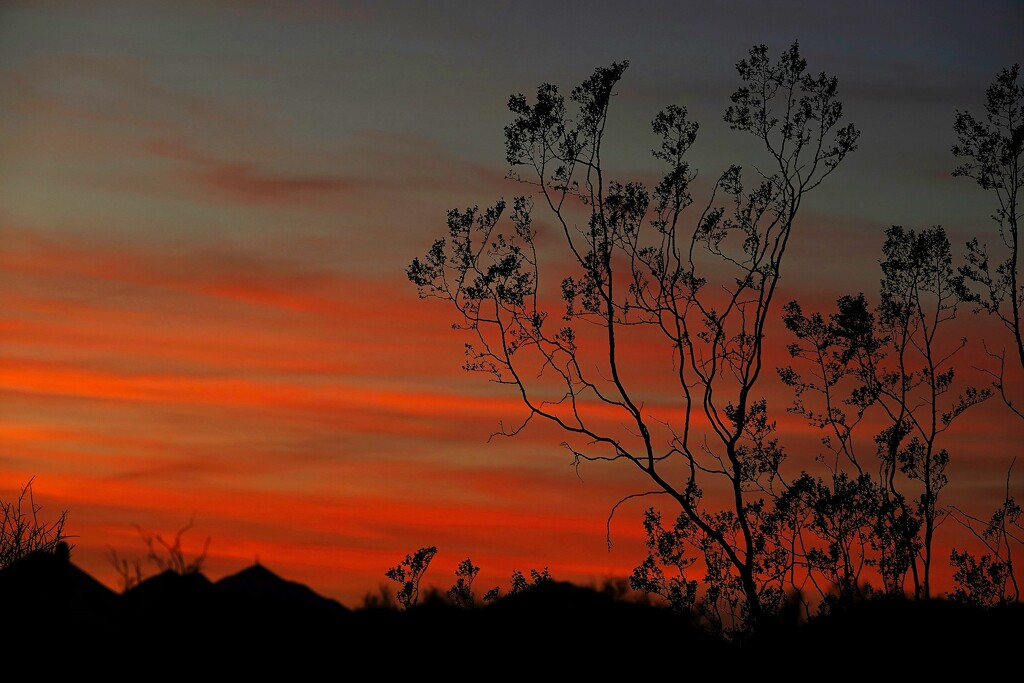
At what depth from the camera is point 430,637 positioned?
94.4 ft

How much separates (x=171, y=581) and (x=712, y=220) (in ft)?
58.7

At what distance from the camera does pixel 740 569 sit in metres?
30.5

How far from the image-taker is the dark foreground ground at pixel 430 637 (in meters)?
22.2

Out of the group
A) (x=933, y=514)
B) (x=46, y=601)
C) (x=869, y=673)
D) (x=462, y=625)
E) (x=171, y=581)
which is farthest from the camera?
(x=933, y=514)

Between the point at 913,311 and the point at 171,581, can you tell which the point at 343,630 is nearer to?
the point at 171,581

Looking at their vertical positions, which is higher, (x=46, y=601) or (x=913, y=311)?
(x=913, y=311)

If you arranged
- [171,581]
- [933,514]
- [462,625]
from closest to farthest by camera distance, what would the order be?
[171,581], [462,625], [933,514]

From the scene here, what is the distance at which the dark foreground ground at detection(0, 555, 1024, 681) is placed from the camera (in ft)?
72.7

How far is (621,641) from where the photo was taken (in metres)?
33.7

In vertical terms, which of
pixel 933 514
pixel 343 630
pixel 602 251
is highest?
pixel 602 251

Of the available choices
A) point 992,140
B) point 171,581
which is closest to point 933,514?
point 992,140

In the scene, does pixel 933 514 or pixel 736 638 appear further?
pixel 933 514

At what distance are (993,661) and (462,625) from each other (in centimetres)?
1652

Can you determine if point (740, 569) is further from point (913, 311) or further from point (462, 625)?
point (913, 311)
